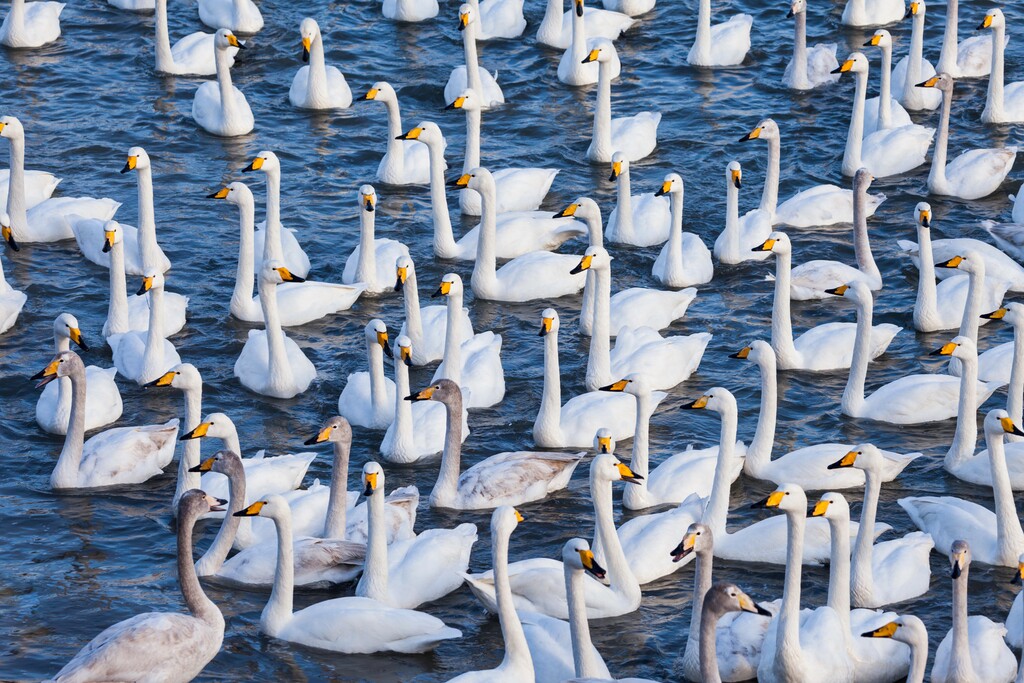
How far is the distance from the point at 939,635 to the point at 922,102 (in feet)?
38.2

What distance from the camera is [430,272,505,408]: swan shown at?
1579 centimetres

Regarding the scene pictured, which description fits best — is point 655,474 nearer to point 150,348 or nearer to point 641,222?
point 150,348

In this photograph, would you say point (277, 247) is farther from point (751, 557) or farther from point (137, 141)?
point (751, 557)

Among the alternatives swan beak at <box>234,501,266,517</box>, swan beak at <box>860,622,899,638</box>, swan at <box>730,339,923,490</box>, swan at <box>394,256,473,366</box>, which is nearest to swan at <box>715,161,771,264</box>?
swan at <box>394,256,473,366</box>

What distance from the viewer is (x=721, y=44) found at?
2395 cm

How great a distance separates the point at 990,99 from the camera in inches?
870

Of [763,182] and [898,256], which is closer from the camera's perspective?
[898,256]

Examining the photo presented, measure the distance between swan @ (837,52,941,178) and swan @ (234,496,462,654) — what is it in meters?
10.2

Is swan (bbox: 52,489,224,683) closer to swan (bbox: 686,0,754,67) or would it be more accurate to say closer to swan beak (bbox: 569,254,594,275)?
swan beak (bbox: 569,254,594,275)

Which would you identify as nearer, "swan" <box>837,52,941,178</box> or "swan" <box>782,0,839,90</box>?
"swan" <box>837,52,941,178</box>

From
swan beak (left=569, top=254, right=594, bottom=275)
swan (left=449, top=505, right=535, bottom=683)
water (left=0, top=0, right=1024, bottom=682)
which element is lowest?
water (left=0, top=0, right=1024, bottom=682)

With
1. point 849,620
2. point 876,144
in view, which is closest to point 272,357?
point 849,620

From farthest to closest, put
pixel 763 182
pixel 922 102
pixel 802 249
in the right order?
1. pixel 922 102
2. pixel 763 182
3. pixel 802 249

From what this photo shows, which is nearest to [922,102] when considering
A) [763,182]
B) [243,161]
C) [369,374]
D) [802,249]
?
[763,182]
